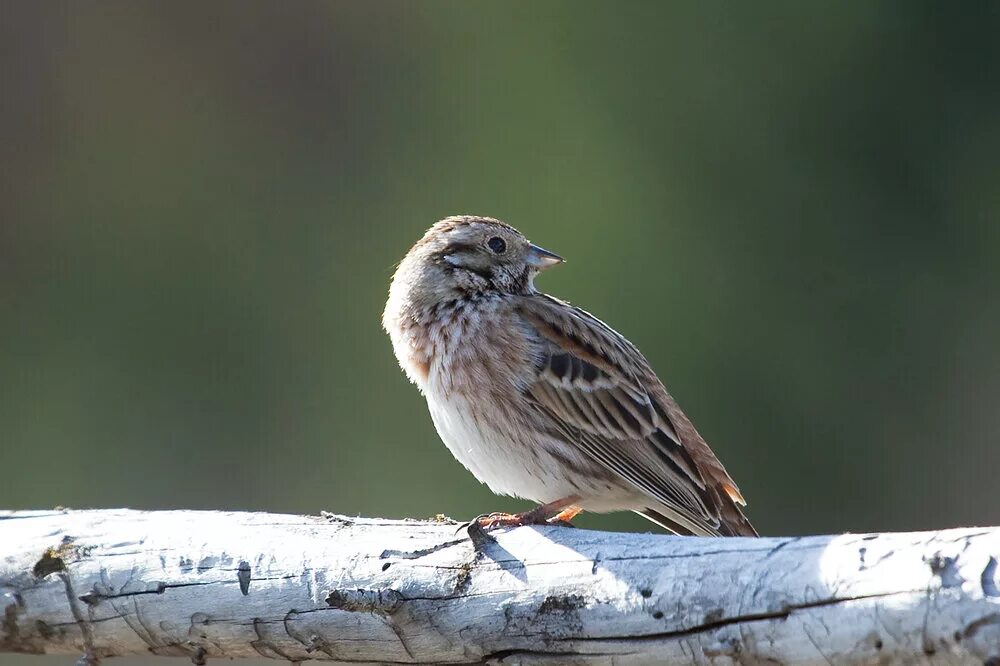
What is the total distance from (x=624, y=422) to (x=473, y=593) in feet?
5.54

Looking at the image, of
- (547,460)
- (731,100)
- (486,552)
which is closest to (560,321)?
(547,460)

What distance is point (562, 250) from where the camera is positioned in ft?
33.2

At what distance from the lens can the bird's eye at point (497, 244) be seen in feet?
18.8

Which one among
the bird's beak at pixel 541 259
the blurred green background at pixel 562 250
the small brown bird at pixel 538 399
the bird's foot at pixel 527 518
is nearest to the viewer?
the bird's foot at pixel 527 518

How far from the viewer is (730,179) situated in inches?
428

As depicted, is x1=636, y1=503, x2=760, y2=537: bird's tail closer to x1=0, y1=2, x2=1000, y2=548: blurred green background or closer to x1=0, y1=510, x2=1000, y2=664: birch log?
x1=0, y1=510, x2=1000, y2=664: birch log

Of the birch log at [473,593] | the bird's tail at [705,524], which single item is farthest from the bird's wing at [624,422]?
the birch log at [473,593]

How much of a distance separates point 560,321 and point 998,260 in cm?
667

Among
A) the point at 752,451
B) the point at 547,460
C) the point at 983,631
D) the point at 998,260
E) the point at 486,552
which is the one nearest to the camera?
the point at 983,631

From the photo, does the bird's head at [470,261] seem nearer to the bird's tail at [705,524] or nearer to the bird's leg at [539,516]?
the bird's leg at [539,516]

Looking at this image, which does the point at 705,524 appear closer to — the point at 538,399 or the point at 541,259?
the point at 538,399

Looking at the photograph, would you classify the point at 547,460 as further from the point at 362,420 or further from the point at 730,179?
the point at 730,179

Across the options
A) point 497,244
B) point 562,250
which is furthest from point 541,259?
point 562,250

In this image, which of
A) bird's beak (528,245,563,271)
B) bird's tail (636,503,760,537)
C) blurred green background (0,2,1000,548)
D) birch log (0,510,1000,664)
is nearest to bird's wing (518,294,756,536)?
bird's tail (636,503,760,537)
